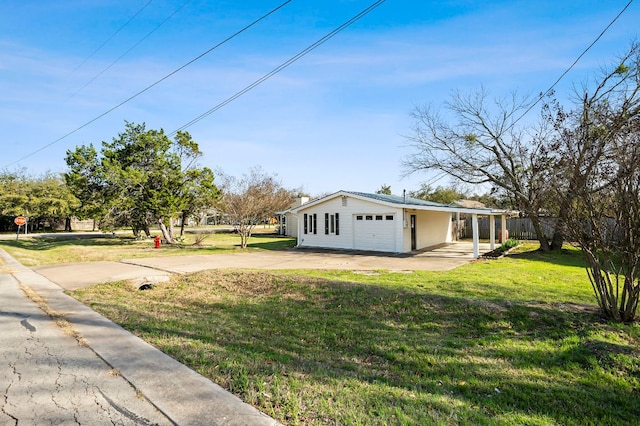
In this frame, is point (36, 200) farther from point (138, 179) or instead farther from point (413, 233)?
point (413, 233)

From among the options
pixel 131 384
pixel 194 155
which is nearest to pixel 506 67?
pixel 131 384

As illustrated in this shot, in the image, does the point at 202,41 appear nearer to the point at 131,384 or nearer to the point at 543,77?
the point at 131,384

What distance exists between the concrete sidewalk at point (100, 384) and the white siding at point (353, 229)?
47.4ft

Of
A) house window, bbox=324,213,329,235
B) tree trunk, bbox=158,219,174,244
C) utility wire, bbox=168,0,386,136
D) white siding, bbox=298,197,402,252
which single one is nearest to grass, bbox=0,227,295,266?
tree trunk, bbox=158,219,174,244

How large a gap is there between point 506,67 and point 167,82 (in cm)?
1180

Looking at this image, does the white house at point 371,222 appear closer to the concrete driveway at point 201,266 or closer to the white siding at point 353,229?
the white siding at point 353,229

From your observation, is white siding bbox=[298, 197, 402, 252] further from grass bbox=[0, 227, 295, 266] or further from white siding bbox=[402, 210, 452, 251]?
grass bbox=[0, 227, 295, 266]

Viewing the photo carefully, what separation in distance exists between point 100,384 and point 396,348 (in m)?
3.43

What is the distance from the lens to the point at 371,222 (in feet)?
62.6

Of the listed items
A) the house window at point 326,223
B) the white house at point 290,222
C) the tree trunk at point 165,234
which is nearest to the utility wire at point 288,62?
the house window at point 326,223

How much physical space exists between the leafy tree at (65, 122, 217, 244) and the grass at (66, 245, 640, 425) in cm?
1521

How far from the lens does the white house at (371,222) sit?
18.0 meters

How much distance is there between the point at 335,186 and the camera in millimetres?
64062

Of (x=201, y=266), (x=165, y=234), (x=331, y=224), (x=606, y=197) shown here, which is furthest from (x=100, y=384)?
(x=165, y=234)
